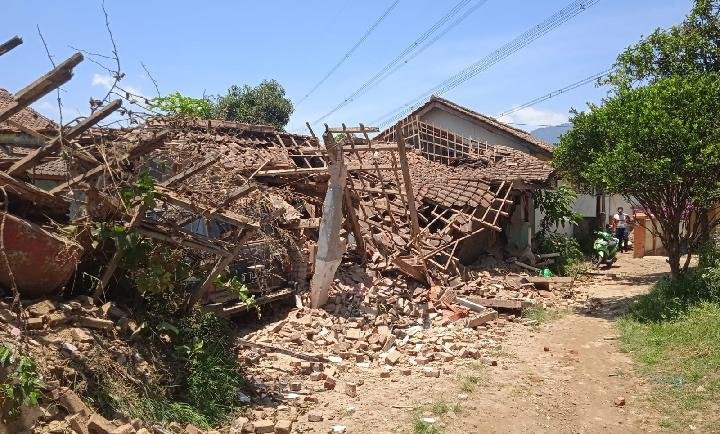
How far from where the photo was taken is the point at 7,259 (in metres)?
5.56

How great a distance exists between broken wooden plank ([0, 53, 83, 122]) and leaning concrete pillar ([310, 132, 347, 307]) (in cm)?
596

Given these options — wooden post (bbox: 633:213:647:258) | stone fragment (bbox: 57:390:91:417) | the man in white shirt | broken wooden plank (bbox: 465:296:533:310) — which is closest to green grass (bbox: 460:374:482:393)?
broken wooden plank (bbox: 465:296:533:310)

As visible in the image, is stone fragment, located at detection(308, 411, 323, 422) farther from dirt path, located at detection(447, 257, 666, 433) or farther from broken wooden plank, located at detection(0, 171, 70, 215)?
broken wooden plank, located at detection(0, 171, 70, 215)

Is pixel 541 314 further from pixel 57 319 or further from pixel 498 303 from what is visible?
pixel 57 319

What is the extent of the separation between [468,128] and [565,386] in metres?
17.8

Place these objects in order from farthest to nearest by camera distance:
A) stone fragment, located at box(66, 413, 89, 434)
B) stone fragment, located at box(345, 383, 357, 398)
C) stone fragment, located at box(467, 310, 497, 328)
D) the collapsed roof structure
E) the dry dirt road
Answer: stone fragment, located at box(467, 310, 497, 328) → stone fragment, located at box(345, 383, 357, 398) → the dry dirt road → the collapsed roof structure → stone fragment, located at box(66, 413, 89, 434)

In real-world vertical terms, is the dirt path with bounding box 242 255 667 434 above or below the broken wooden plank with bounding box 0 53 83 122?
below

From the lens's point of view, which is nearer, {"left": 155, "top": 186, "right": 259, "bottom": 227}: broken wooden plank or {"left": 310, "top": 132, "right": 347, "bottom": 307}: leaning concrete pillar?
{"left": 155, "top": 186, "right": 259, "bottom": 227}: broken wooden plank

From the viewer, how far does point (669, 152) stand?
33.4 feet

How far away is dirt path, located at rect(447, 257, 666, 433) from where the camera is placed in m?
6.62

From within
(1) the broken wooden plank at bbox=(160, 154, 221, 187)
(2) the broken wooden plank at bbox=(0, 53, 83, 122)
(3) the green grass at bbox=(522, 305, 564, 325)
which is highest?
(2) the broken wooden plank at bbox=(0, 53, 83, 122)

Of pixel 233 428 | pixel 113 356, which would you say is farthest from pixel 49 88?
pixel 233 428

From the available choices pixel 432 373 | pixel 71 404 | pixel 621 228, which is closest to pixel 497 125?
pixel 621 228

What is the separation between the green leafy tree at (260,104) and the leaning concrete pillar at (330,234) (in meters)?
20.1
